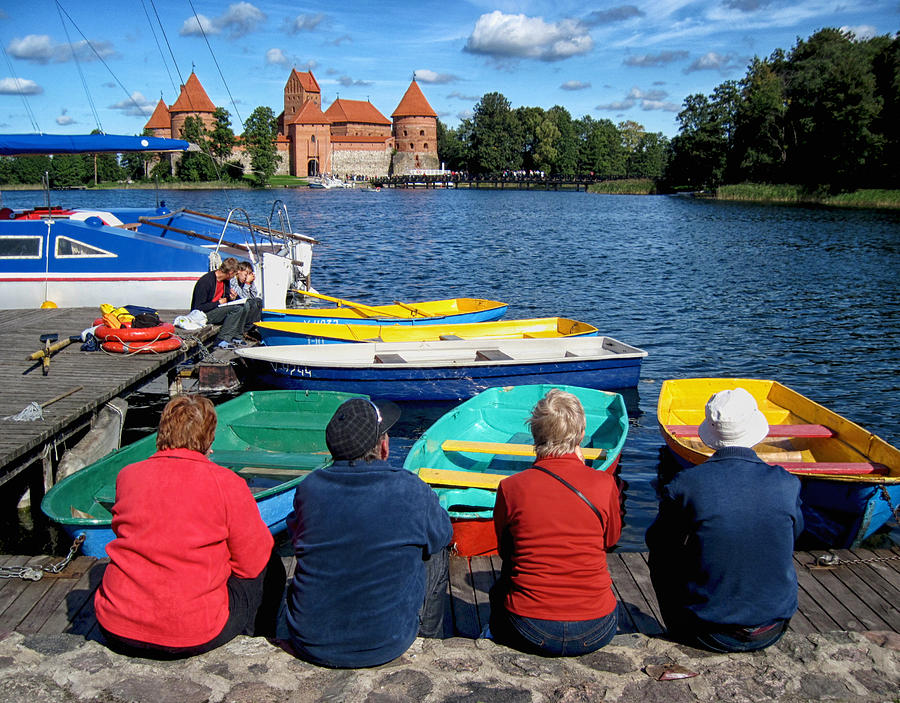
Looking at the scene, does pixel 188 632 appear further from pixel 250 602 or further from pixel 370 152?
pixel 370 152

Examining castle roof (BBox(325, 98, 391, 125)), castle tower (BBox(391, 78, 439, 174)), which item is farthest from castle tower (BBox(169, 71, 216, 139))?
castle tower (BBox(391, 78, 439, 174))

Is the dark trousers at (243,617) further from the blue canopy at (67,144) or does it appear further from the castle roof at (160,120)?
the castle roof at (160,120)

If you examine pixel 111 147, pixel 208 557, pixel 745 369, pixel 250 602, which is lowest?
pixel 745 369

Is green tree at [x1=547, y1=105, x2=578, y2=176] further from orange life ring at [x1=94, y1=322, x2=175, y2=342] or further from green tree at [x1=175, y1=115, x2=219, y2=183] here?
orange life ring at [x1=94, y1=322, x2=175, y2=342]

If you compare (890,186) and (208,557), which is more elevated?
(890,186)

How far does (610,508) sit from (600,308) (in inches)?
709

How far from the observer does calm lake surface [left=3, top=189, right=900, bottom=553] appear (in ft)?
43.0

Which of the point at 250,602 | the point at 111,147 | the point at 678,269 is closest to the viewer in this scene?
the point at 250,602

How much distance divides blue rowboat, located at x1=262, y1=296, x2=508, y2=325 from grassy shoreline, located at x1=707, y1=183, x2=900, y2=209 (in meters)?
55.5

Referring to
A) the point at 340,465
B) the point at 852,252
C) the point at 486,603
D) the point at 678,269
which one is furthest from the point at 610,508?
the point at 852,252

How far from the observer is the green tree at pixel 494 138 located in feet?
390

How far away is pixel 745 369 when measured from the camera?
48.3 ft

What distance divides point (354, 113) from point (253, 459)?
4869 inches

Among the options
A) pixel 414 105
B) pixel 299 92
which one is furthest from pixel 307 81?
pixel 414 105
